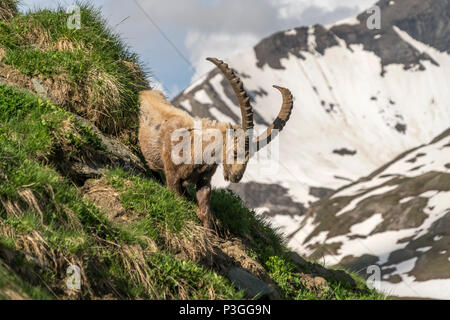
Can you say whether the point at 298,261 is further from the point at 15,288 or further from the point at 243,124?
the point at 15,288

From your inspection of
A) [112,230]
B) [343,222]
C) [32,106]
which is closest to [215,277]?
[112,230]

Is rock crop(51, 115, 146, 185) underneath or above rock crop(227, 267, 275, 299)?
above

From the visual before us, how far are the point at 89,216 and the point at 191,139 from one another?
424 cm

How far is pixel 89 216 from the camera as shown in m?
8.14

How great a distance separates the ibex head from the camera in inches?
454

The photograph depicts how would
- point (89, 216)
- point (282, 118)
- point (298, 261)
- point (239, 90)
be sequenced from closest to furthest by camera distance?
1. point (89, 216)
2. point (239, 90)
3. point (282, 118)
4. point (298, 261)

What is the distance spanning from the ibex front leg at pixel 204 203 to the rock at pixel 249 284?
173 centimetres

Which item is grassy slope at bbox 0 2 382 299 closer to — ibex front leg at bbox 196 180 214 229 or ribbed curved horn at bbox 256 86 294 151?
ibex front leg at bbox 196 180 214 229

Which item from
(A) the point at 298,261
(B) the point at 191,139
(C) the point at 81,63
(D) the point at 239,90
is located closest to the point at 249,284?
(B) the point at 191,139

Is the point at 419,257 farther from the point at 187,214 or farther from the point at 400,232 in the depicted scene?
the point at 187,214

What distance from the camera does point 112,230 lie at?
8133 millimetres

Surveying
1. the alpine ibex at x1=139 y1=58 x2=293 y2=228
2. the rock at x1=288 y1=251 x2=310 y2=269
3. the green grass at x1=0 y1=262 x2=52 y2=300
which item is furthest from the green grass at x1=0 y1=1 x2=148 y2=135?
the green grass at x1=0 y1=262 x2=52 y2=300

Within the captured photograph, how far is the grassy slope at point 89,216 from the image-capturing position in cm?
682

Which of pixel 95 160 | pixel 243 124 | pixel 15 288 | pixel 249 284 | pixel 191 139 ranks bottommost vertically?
pixel 249 284
